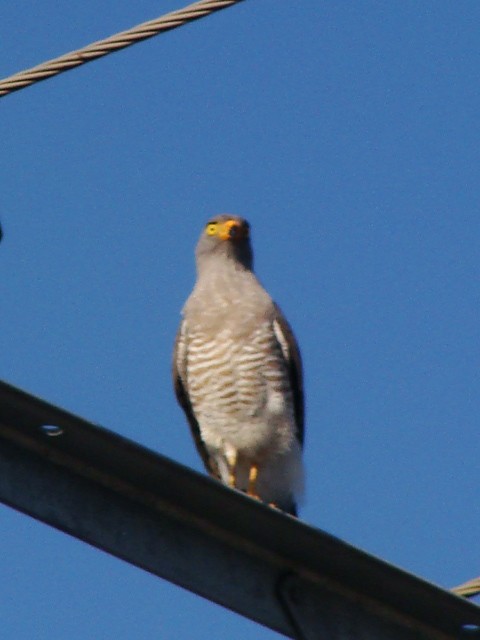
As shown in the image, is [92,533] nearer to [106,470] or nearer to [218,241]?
[106,470]

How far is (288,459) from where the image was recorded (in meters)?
7.30

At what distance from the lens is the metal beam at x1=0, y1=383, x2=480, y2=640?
9.87 ft

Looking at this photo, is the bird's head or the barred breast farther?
the bird's head

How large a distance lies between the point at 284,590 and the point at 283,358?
4.04m

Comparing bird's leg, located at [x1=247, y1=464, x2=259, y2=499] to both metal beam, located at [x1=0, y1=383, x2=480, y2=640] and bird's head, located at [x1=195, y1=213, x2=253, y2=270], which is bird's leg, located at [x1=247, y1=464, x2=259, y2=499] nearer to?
bird's head, located at [x1=195, y1=213, x2=253, y2=270]

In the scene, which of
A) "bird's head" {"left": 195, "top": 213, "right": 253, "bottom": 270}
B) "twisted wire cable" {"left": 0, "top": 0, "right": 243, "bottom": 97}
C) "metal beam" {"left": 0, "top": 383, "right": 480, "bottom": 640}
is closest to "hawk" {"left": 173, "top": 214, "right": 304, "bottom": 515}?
"bird's head" {"left": 195, "top": 213, "right": 253, "bottom": 270}

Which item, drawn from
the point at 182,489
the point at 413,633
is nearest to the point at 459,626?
the point at 413,633

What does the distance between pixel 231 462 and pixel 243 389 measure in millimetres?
466

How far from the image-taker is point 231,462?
7.32 metres

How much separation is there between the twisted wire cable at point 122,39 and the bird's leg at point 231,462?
3590 millimetres

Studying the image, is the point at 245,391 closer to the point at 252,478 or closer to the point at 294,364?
the point at 294,364

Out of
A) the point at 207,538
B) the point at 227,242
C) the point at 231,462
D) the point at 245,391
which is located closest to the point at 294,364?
the point at 245,391

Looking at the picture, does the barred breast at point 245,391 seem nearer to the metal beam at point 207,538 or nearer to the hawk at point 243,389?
the hawk at point 243,389

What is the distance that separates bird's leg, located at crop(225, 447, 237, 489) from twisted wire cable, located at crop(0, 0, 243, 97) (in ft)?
11.8
